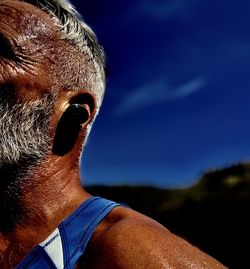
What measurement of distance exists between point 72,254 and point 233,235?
1489 centimetres

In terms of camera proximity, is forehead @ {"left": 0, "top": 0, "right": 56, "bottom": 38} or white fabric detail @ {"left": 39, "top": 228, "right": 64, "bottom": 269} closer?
white fabric detail @ {"left": 39, "top": 228, "right": 64, "bottom": 269}

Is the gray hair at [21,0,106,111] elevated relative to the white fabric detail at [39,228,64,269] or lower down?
elevated

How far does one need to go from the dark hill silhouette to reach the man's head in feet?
44.1

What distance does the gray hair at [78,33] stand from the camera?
10.9ft

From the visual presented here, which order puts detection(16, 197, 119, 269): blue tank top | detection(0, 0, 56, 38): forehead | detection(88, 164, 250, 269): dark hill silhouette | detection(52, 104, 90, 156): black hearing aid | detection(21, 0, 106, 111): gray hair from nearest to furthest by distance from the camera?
detection(16, 197, 119, 269): blue tank top < detection(52, 104, 90, 156): black hearing aid < detection(0, 0, 56, 38): forehead < detection(21, 0, 106, 111): gray hair < detection(88, 164, 250, 269): dark hill silhouette

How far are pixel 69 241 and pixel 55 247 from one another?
0.08m

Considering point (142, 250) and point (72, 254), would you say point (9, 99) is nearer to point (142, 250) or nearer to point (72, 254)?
point (72, 254)

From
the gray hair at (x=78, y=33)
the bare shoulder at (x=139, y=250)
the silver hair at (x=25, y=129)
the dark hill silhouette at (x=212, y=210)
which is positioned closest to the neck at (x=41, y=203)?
the silver hair at (x=25, y=129)

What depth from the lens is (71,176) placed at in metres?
3.03

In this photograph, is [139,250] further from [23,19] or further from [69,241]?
[23,19]

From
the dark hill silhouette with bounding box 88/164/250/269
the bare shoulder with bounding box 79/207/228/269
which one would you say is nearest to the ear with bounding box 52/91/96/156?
the bare shoulder with bounding box 79/207/228/269

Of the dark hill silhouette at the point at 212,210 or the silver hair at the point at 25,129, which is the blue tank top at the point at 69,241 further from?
the dark hill silhouette at the point at 212,210

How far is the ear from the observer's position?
2.99 meters

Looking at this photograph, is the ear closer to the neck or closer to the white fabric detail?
the neck
